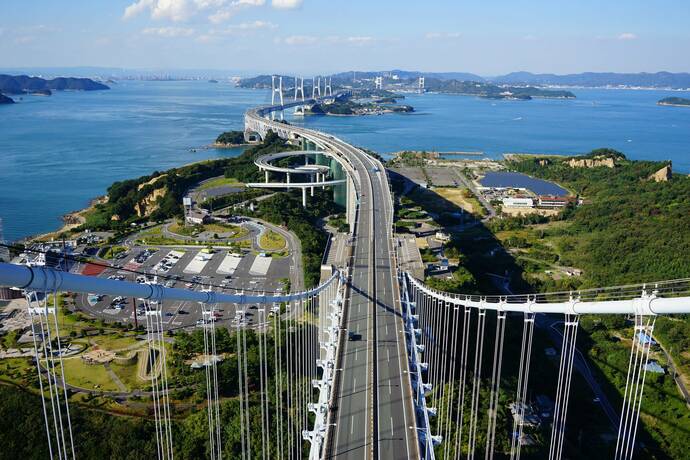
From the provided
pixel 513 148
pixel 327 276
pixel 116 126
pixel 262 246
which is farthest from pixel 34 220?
pixel 513 148

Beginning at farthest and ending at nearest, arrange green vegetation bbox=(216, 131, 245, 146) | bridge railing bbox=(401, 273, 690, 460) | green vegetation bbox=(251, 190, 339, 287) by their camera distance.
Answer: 1. green vegetation bbox=(216, 131, 245, 146)
2. green vegetation bbox=(251, 190, 339, 287)
3. bridge railing bbox=(401, 273, 690, 460)

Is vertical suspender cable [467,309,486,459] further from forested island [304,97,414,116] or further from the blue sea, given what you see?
forested island [304,97,414,116]

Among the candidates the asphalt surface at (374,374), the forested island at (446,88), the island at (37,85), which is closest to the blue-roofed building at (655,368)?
the asphalt surface at (374,374)

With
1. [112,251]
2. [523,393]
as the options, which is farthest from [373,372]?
[112,251]

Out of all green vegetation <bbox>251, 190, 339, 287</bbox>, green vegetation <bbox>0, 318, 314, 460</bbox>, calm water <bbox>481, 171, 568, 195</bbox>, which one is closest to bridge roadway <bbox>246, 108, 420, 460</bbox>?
green vegetation <bbox>0, 318, 314, 460</bbox>

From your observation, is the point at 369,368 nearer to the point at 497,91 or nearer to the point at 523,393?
the point at 523,393
